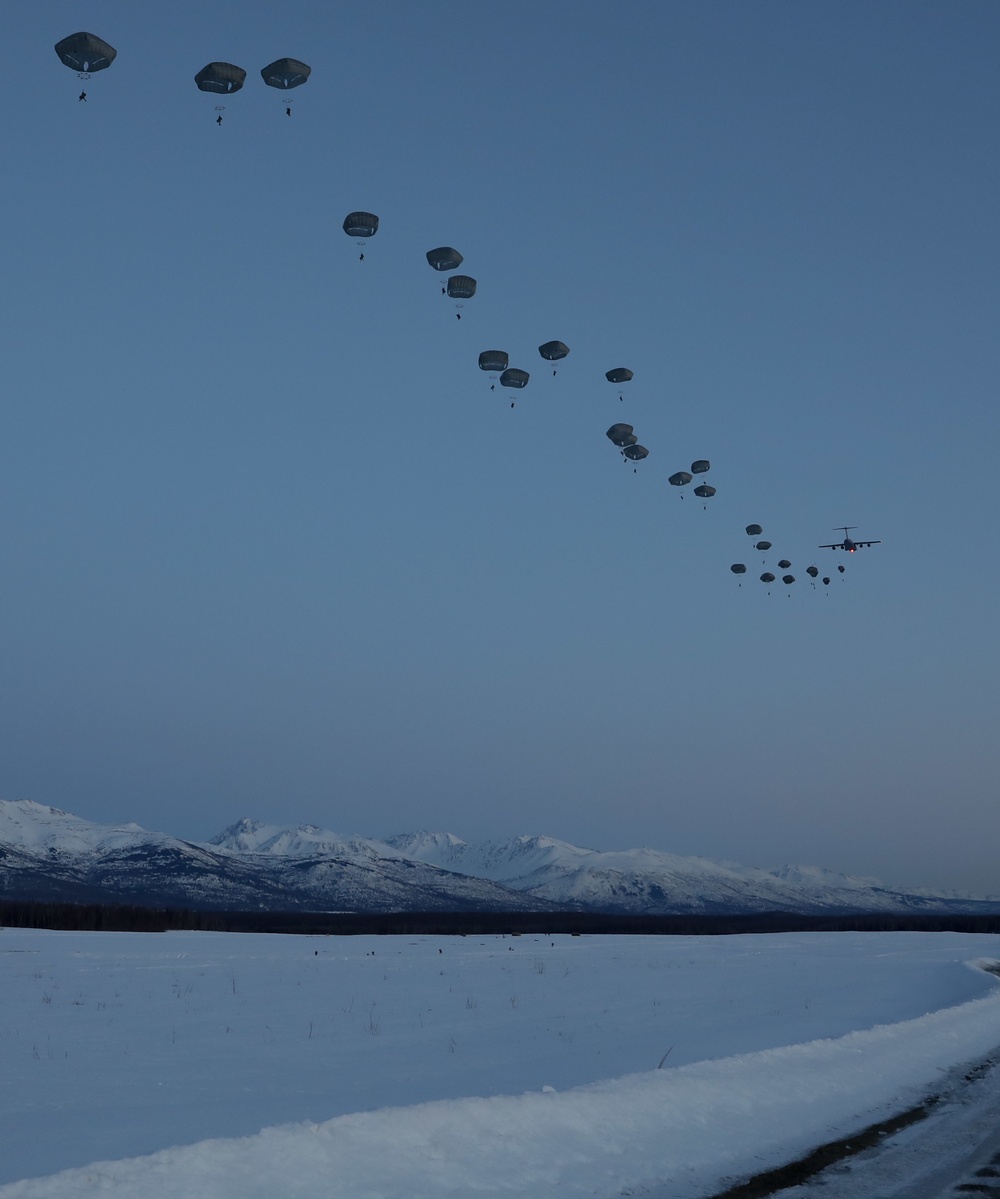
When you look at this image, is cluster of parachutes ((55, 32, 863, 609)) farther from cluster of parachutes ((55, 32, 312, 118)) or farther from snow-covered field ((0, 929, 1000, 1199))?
snow-covered field ((0, 929, 1000, 1199))

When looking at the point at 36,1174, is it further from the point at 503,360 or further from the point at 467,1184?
the point at 503,360

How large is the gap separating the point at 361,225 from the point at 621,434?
20.7 meters

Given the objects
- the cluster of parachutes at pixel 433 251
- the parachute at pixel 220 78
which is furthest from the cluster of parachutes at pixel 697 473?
the parachute at pixel 220 78

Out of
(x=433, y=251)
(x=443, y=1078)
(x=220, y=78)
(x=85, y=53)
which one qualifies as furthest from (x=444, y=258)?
(x=443, y=1078)

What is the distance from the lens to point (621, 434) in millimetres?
64375

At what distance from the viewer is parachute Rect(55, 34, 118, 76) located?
4141cm

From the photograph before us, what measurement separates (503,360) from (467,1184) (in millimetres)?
54992

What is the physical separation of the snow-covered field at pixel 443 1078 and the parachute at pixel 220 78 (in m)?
37.8

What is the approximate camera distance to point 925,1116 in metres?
13.7

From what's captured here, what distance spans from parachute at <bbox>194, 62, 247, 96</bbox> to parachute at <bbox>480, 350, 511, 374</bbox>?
2014 centimetres

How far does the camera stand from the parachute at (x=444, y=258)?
186 ft

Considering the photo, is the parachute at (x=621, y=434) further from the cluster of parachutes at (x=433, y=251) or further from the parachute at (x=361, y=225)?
the parachute at (x=361, y=225)

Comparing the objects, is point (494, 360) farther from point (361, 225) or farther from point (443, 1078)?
point (443, 1078)

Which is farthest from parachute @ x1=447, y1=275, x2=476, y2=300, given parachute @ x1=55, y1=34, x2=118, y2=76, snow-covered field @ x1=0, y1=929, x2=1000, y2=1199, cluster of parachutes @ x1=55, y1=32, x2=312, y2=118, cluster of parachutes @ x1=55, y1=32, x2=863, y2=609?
snow-covered field @ x1=0, y1=929, x2=1000, y2=1199
